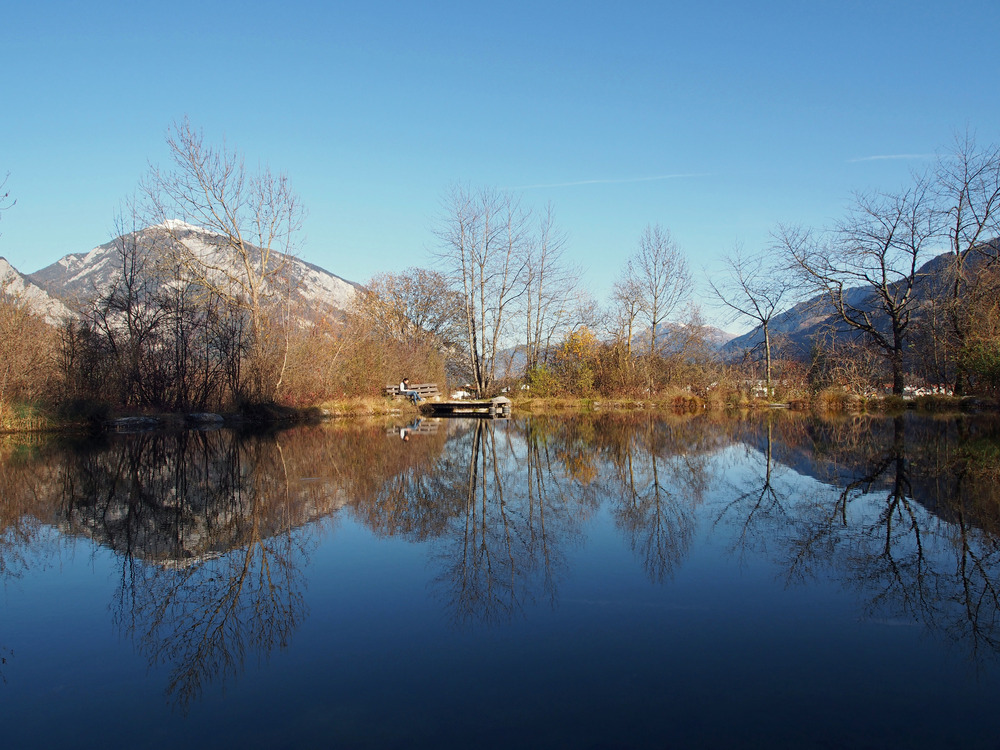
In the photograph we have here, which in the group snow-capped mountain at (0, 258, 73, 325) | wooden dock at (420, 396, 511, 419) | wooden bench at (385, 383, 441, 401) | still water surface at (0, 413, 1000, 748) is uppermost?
snow-capped mountain at (0, 258, 73, 325)

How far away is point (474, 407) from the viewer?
24.8 meters

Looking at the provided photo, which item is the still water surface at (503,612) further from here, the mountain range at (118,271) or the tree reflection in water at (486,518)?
the mountain range at (118,271)

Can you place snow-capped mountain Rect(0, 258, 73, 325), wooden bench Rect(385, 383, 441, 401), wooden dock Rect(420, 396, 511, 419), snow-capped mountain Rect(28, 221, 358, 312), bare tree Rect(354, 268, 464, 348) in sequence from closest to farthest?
snow-capped mountain Rect(0, 258, 73, 325) → snow-capped mountain Rect(28, 221, 358, 312) → wooden dock Rect(420, 396, 511, 419) → wooden bench Rect(385, 383, 441, 401) → bare tree Rect(354, 268, 464, 348)

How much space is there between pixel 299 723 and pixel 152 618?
171cm

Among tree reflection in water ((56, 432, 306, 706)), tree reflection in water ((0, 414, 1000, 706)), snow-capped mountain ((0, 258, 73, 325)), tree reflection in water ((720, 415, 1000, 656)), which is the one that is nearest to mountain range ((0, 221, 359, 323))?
snow-capped mountain ((0, 258, 73, 325))

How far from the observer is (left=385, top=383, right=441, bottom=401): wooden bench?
2645 cm

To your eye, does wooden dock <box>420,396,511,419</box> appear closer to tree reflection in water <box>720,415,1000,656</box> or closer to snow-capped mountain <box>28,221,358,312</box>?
snow-capped mountain <box>28,221,358,312</box>

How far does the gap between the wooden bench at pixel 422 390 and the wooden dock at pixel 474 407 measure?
1.41 meters

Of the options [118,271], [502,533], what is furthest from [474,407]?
[502,533]

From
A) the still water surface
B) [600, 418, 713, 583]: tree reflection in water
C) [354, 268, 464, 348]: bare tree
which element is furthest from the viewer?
[354, 268, 464, 348]: bare tree

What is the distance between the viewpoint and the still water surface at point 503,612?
103 inches

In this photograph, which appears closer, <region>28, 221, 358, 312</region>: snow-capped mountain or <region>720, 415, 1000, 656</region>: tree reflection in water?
<region>720, 415, 1000, 656</region>: tree reflection in water

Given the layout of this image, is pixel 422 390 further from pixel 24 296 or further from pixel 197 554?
pixel 197 554

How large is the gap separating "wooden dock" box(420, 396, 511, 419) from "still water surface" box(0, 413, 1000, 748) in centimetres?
1542
